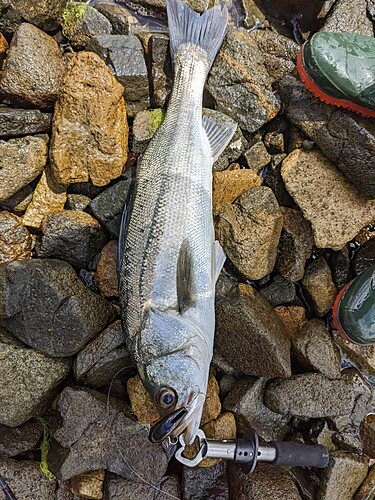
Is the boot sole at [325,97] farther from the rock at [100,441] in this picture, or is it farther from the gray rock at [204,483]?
the gray rock at [204,483]

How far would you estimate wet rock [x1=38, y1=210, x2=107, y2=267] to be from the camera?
4.37 metres

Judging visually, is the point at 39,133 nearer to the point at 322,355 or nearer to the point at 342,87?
the point at 342,87

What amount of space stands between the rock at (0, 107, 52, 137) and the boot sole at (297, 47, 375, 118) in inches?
92.6

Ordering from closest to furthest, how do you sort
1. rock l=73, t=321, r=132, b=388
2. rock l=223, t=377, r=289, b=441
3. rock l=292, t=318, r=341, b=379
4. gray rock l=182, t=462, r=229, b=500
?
rock l=73, t=321, r=132, b=388
rock l=292, t=318, r=341, b=379
rock l=223, t=377, r=289, b=441
gray rock l=182, t=462, r=229, b=500

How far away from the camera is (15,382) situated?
4270 millimetres

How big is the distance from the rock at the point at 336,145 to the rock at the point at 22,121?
228cm

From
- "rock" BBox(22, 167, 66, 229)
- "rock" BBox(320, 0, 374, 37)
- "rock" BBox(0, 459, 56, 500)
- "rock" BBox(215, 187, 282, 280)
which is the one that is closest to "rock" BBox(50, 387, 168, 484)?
"rock" BBox(0, 459, 56, 500)

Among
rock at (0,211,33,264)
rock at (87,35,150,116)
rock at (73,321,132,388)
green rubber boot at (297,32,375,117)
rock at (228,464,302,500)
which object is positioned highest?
green rubber boot at (297,32,375,117)

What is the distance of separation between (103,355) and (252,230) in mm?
1720

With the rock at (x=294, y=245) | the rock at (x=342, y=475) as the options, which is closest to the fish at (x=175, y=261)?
the rock at (x=294, y=245)

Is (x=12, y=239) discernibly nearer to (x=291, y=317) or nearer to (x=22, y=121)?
(x=22, y=121)

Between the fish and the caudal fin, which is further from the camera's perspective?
the caudal fin

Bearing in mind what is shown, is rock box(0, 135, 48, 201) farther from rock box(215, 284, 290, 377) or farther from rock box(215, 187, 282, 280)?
rock box(215, 284, 290, 377)

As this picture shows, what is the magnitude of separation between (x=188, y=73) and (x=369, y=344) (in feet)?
9.74
